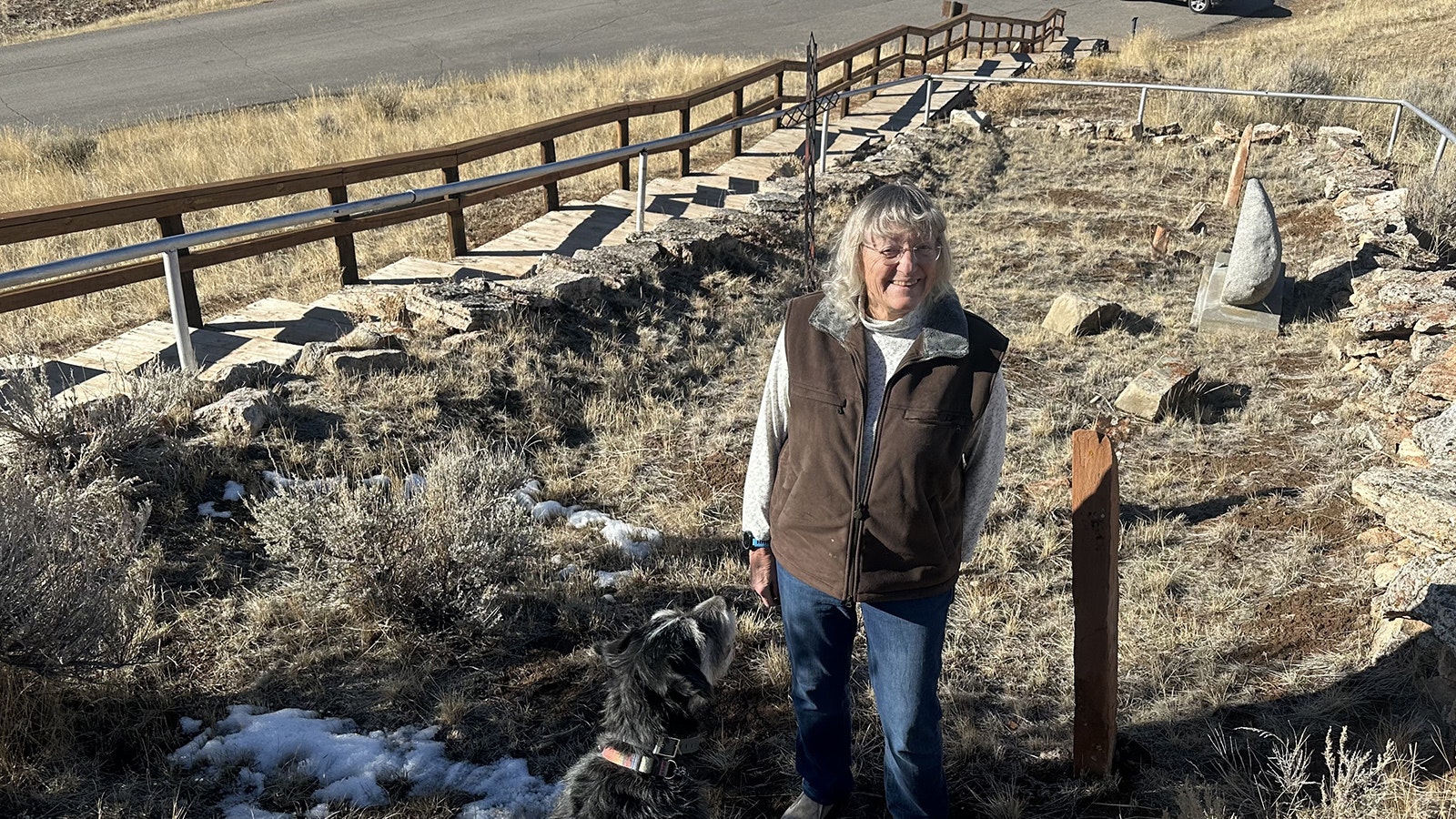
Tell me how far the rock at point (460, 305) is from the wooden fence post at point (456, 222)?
1508mm

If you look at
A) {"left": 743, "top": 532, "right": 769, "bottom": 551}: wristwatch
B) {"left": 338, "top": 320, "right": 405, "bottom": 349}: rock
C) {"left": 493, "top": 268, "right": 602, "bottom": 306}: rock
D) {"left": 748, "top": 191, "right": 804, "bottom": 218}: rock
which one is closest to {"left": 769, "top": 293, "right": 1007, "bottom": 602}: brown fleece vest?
{"left": 743, "top": 532, "right": 769, "bottom": 551}: wristwatch

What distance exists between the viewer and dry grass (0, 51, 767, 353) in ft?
25.7

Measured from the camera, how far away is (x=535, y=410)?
5809 millimetres

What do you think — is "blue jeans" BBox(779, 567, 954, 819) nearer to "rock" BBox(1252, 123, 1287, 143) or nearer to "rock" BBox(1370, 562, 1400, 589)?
"rock" BBox(1370, 562, 1400, 589)

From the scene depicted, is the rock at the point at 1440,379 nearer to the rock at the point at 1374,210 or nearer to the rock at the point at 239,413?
the rock at the point at 1374,210

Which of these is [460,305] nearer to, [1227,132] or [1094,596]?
[1094,596]

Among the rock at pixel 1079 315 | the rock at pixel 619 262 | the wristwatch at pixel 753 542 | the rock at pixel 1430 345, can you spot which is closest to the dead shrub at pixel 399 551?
the wristwatch at pixel 753 542

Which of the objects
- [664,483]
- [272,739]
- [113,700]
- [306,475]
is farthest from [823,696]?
[306,475]

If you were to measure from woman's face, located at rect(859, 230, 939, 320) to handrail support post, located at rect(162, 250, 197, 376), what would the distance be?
4.27m

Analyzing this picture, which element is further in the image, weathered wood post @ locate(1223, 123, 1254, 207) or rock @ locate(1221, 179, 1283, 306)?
weathered wood post @ locate(1223, 123, 1254, 207)

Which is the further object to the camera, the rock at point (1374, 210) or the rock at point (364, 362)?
the rock at point (1374, 210)

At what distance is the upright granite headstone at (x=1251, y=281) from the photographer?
7508 millimetres

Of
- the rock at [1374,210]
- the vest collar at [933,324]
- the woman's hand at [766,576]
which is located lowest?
the rock at [1374,210]

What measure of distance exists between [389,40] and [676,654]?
78.2ft
